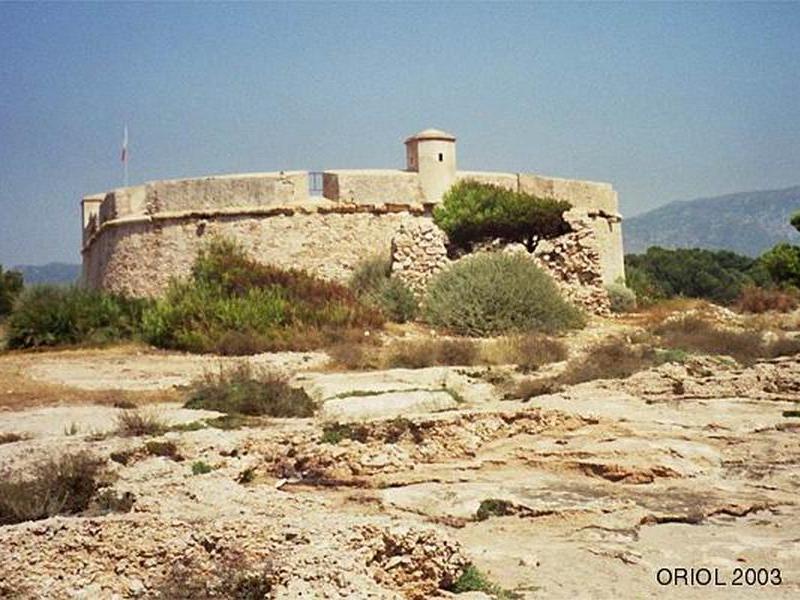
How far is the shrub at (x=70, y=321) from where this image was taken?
18625mm

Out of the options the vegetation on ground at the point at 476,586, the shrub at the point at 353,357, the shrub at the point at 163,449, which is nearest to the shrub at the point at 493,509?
the vegetation on ground at the point at 476,586

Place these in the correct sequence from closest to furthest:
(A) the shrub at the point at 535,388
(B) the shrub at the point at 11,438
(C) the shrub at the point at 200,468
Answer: (C) the shrub at the point at 200,468
(B) the shrub at the point at 11,438
(A) the shrub at the point at 535,388

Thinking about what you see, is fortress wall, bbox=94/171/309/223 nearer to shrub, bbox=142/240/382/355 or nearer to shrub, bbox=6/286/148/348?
shrub, bbox=142/240/382/355

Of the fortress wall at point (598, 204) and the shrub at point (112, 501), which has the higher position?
the fortress wall at point (598, 204)

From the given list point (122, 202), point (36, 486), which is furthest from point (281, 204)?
point (36, 486)

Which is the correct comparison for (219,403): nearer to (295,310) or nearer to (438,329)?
(295,310)

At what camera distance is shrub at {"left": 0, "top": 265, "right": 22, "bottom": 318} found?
122 ft

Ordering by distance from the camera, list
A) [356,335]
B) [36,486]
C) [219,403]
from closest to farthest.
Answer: [36,486], [219,403], [356,335]

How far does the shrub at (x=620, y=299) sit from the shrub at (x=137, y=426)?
17484 millimetres

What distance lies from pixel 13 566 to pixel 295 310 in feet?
44.2

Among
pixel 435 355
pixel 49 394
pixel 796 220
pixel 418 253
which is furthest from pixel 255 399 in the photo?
pixel 796 220

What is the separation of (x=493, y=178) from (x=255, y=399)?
1508cm

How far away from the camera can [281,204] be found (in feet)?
72.5

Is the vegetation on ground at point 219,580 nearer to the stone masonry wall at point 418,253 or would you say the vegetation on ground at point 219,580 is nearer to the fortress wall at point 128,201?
the stone masonry wall at point 418,253
